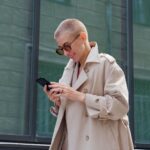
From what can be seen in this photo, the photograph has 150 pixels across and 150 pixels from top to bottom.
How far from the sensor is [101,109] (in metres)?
3.29

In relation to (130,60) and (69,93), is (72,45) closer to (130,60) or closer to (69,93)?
(69,93)

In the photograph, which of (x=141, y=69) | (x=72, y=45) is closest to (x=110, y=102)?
(x=72, y=45)

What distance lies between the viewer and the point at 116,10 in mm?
7016

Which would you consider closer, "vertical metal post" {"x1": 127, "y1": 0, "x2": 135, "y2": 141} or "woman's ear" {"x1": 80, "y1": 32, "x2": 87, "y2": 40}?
"woman's ear" {"x1": 80, "y1": 32, "x2": 87, "y2": 40}

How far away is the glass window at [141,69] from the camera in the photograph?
7.02 meters

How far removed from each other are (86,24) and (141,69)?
108cm

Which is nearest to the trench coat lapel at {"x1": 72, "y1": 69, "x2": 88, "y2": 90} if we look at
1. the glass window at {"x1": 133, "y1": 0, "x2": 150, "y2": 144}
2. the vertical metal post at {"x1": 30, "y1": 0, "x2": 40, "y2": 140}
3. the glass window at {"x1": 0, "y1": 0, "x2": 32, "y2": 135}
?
the glass window at {"x1": 0, "y1": 0, "x2": 32, "y2": 135}

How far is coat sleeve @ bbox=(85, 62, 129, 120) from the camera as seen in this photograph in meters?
3.29

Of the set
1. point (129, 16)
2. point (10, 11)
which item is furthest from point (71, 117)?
point (129, 16)

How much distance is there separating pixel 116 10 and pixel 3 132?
95.1 inches

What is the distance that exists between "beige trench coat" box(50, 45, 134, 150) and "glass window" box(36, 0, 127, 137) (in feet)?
8.65

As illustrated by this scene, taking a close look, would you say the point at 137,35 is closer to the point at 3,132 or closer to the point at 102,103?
the point at 3,132

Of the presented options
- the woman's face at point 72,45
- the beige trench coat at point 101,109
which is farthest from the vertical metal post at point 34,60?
the woman's face at point 72,45

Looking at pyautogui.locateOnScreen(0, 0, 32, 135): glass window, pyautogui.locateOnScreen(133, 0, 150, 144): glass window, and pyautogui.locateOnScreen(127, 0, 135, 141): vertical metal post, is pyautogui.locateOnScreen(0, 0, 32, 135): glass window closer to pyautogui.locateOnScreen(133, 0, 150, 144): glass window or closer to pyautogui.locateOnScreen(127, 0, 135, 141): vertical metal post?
pyautogui.locateOnScreen(127, 0, 135, 141): vertical metal post
